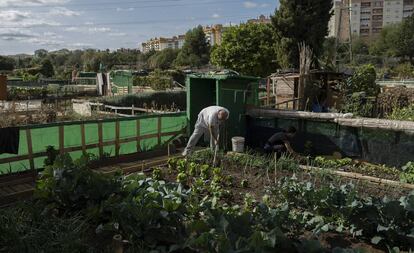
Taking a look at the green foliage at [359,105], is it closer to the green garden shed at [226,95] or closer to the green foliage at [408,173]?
the green garden shed at [226,95]

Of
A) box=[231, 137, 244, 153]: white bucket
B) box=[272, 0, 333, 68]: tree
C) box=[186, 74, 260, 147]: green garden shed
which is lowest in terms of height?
box=[231, 137, 244, 153]: white bucket

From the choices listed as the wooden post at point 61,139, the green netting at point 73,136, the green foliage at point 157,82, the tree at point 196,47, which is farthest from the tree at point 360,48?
the wooden post at point 61,139

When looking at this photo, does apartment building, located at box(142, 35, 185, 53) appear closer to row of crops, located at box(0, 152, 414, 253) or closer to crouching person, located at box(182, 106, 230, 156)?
crouching person, located at box(182, 106, 230, 156)

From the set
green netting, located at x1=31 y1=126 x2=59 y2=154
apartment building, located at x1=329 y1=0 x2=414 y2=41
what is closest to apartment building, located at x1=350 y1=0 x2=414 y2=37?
apartment building, located at x1=329 y1=0 x2=414 y2=41

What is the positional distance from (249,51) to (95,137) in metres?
21.1

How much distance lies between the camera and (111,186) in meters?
4.97

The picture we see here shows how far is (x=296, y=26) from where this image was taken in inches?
969

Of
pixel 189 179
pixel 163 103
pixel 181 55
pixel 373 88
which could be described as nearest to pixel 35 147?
pixel 189 179

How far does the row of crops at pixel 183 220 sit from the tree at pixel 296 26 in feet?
65.0

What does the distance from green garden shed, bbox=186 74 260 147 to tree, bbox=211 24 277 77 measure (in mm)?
17237

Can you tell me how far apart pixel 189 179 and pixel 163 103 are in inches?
538

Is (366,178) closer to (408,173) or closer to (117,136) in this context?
(408,173)

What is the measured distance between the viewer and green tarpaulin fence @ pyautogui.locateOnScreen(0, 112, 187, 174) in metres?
7.34

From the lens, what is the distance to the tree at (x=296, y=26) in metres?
24.3
